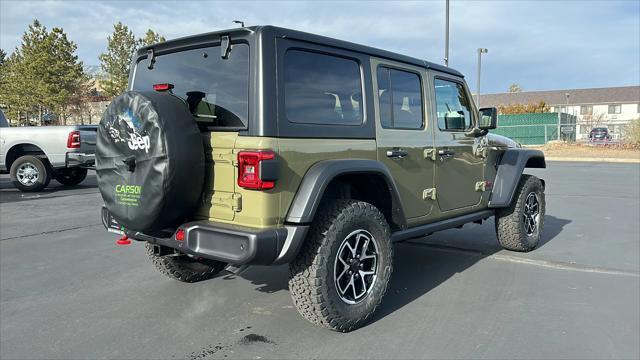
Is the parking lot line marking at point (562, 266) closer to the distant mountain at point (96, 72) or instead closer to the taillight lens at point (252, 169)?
the taillight lens at point (252, 169)

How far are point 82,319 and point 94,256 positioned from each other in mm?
1930

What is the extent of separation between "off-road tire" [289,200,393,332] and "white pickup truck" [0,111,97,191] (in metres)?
8.60

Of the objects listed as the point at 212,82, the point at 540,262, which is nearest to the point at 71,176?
the point at 212,82

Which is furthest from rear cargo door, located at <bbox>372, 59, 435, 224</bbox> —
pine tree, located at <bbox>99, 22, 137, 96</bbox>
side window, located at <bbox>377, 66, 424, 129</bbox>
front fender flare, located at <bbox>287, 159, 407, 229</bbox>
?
pine tree, located at <bbox>99, 22, 137, 96</bbox>

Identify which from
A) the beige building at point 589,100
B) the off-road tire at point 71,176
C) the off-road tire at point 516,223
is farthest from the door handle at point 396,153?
the beige building at point 589,100

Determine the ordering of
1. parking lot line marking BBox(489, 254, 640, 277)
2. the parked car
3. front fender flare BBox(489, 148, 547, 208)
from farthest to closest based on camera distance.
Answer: the parked car < front fender flare BBox(489, 148, 547, 208) < parking lot line marking BBox(489, 254, 640, 277)

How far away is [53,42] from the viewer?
3306 cm

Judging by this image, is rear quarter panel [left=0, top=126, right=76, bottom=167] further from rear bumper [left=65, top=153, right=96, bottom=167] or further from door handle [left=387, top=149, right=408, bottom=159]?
door handle [left=387, top=149, right=408, bottom=159]

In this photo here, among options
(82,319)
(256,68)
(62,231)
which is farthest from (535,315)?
(62,231)

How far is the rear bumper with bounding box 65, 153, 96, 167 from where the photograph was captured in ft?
33.1

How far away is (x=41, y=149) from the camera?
10664 mm

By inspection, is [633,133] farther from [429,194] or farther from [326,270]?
[326,270]

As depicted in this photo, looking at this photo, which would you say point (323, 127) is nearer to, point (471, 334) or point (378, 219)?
point (378, 219)

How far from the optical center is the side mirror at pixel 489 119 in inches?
187
